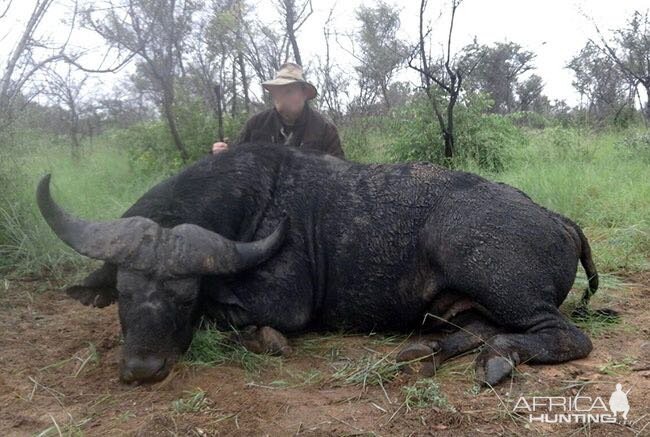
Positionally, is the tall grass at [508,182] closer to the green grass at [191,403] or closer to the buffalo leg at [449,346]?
the buffalo leg at [449,346]

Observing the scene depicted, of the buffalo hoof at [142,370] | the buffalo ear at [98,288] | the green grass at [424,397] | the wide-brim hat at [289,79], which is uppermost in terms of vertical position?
the wide-brim hat at [289,79]

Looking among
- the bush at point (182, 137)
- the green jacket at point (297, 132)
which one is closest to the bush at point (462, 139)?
the bush at point (182, 137)

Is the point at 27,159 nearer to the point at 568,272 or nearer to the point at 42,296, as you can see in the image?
the point at 42,296

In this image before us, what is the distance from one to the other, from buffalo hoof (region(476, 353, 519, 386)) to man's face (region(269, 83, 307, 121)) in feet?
12.2

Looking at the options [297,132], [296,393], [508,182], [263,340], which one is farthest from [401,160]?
Result: [296,393]

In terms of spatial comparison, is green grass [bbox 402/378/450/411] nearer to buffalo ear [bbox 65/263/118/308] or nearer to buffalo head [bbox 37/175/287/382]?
buffalo head [bbox 37/175/287/382]

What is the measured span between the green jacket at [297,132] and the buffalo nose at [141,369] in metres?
3.39

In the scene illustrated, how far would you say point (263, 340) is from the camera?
358 cm

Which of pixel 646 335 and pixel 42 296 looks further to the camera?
pixel 42 296

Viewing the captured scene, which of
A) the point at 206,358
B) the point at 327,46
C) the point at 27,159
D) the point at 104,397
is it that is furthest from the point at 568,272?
the point at 327,46

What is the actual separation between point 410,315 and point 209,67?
12562 mm

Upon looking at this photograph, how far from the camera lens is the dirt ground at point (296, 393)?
2.61 m

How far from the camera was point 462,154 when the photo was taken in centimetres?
959

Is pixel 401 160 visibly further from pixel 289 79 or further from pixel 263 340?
pixel 263 340
